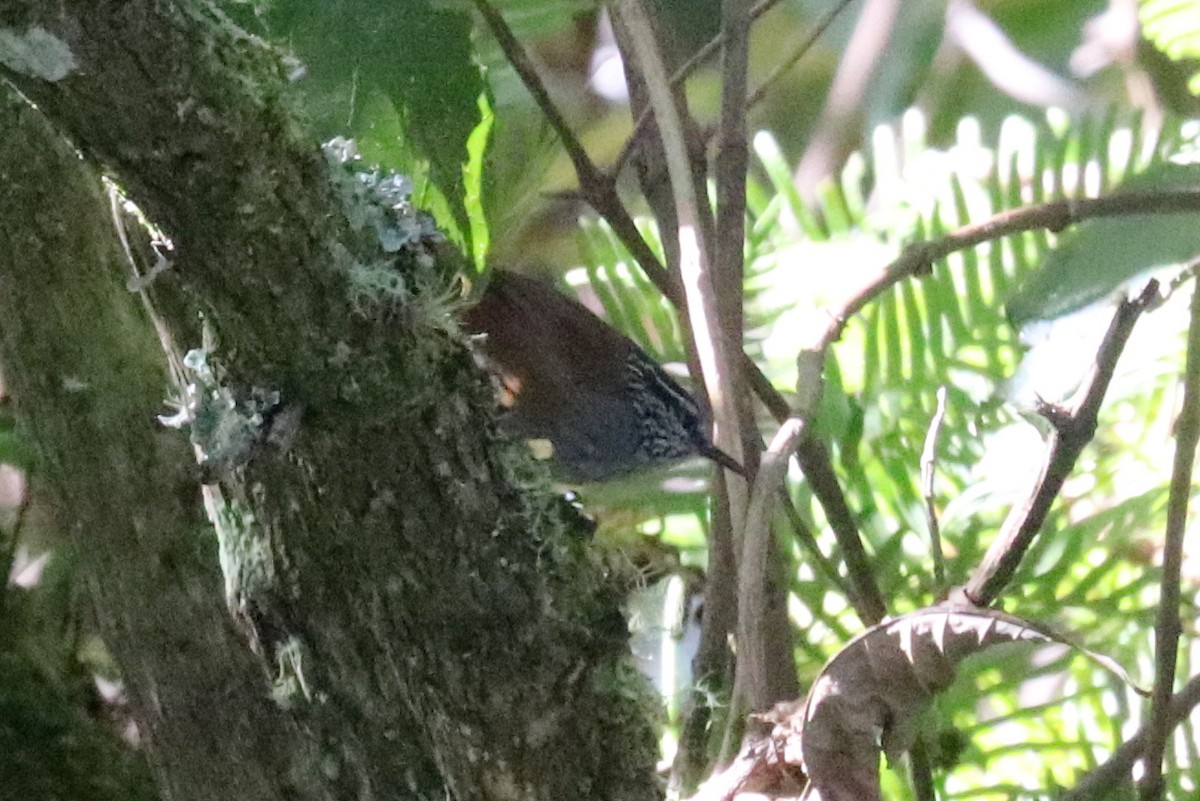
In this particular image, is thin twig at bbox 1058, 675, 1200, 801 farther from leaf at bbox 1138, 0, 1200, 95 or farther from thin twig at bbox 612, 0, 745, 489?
leaf at bbox 1138, 0, 1200, 95

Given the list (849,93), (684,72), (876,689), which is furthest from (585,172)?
(849,93)

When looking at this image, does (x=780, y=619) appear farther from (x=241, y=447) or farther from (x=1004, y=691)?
(x=241, y=447)

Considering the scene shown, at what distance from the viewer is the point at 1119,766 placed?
865 millimetres

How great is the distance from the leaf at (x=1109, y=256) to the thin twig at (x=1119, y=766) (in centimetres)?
34

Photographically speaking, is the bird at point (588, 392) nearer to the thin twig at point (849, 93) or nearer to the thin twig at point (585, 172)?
the thin twig at point (585, 172)

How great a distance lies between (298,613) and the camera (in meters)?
0.67

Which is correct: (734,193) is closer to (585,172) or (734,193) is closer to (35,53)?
(585,172)

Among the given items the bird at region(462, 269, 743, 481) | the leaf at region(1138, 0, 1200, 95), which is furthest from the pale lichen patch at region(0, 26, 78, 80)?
the leaf at region(1138, 0, 1200, 95)

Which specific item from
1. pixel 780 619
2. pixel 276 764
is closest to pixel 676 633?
pixel 780 619

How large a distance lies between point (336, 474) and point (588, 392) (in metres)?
0.69

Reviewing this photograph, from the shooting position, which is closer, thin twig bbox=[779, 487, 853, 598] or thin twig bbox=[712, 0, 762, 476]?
thin twig bbox=[712, 0, 762, 476]

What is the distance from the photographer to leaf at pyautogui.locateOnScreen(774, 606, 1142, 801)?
1.89 ft

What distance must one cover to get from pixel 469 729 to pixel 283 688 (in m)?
0.14

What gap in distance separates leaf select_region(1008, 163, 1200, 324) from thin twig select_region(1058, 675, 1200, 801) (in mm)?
337
